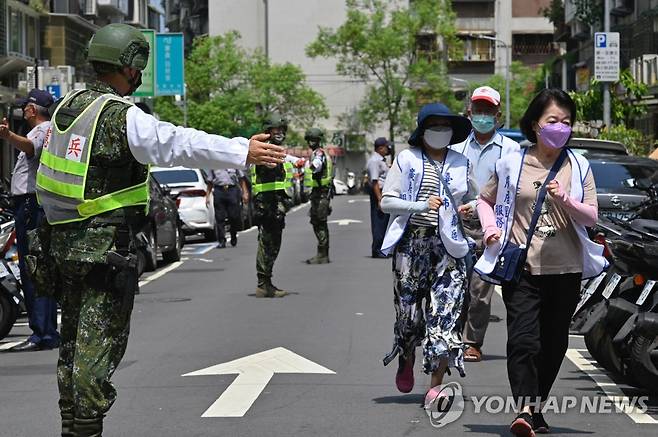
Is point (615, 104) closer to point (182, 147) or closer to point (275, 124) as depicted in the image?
point (275, 124)

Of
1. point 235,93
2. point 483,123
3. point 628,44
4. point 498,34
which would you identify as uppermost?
point 498,34

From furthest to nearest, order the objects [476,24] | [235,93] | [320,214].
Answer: [476,24], [235,93], [320,214]

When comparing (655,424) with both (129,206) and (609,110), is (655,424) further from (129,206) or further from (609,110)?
(609,110)

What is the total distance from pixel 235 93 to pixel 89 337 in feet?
240

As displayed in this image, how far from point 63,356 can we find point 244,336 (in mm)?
6060

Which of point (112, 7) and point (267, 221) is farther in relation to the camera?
point (112, 7)

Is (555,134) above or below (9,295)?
above

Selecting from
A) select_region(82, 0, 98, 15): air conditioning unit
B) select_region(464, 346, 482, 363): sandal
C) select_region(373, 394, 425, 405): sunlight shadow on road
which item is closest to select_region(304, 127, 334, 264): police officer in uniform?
select_region(464, 346, 482, 363): sandal

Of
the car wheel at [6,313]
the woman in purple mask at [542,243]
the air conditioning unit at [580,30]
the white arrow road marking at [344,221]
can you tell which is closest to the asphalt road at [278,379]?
the car wheel at [6,313]

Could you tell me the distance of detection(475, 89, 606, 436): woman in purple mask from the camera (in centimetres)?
772

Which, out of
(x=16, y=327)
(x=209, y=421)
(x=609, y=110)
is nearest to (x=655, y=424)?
(x=209, y=421)

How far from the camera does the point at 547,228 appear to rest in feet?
25.5

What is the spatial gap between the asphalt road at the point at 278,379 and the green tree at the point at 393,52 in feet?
223

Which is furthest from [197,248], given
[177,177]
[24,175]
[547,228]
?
[547,228]
